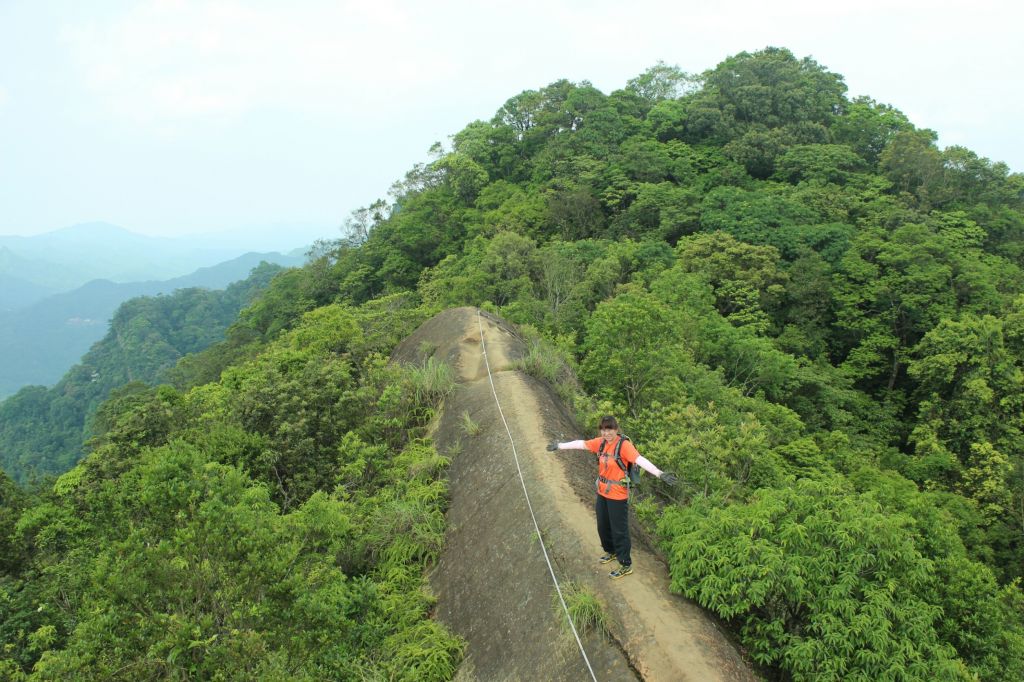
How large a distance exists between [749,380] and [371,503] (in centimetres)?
1682

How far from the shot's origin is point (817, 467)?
16328 millimetres

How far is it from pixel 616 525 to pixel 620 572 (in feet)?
1.87

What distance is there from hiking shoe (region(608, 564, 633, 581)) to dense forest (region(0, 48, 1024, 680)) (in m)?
0.60

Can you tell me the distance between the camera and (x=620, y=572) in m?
6.57

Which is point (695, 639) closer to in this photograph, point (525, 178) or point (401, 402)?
point (401, 402)

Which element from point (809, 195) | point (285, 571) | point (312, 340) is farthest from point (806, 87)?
point (285, 571)

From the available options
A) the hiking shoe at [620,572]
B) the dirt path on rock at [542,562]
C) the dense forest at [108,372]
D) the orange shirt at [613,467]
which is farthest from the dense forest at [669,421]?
the dense forest at [108,372]

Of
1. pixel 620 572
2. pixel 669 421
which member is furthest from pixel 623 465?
pixel 669 421

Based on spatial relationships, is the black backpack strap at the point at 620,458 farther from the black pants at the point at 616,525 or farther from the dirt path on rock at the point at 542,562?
the dirt path on rock at the point at 542,562

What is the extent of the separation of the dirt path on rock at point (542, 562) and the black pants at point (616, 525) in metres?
0.30

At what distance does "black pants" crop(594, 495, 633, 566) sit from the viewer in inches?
254

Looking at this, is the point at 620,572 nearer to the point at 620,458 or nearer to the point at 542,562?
the point at 542,562

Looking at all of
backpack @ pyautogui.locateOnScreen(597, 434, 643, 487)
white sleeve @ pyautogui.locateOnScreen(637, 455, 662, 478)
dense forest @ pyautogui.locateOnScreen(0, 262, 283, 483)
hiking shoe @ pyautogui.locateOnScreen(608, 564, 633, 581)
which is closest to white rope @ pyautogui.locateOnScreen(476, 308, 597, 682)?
hiking shoe @ pyautogui.locateOnScreen(608, 564, 633, 581)

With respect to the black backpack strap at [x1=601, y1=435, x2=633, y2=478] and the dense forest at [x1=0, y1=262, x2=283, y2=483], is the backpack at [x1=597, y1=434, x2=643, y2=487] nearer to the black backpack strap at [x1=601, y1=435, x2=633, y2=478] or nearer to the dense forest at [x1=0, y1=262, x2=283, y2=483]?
the black backpack strap at [x1=601, y1=435, x2=633, y2=478]
